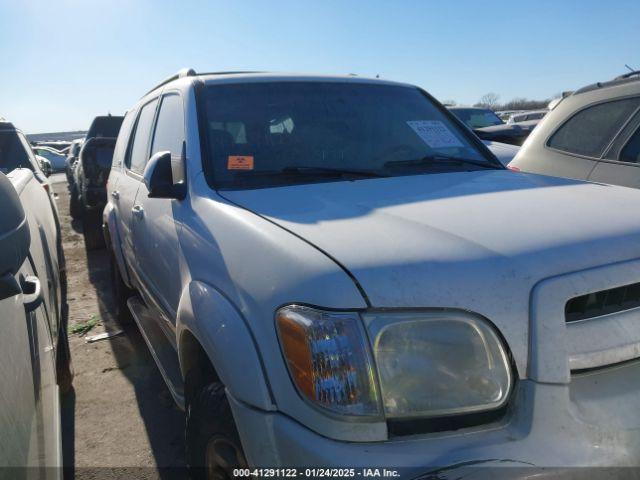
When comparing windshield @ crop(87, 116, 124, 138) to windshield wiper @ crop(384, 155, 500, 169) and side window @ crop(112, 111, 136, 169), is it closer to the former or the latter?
side window @ crop(112, 111, 136, 169)

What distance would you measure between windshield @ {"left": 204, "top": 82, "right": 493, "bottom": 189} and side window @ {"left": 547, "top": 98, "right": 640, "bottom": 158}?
1377 mm

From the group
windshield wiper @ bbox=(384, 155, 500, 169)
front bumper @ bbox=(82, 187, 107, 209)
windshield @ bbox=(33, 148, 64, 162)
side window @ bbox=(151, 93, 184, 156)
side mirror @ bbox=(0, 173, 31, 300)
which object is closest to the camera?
side mirror @ bbox=(0, 173, 31, 300)

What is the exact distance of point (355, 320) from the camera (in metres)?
1.37

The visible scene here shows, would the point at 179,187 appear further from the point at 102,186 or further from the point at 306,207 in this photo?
the point at 102,186

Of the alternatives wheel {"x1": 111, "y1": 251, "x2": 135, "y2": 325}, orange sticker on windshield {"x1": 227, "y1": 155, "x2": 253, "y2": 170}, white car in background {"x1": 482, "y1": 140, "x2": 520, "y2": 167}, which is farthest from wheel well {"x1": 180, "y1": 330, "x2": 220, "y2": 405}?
white car in background {"x1": 482, "y1": 140, "x2": 520, "y2": 167}

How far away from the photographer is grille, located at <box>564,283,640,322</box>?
1.48m

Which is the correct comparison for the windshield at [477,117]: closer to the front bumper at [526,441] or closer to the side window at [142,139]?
the side window at [142,139]

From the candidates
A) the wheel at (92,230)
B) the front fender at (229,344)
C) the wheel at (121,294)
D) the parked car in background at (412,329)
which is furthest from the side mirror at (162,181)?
the wheel at (92,230)

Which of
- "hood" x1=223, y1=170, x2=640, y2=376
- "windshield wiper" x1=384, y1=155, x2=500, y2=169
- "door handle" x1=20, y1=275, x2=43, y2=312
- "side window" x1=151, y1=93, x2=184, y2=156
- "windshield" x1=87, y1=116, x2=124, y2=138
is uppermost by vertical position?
"windshield" x1=87, y1=116, x2=124, y2=138

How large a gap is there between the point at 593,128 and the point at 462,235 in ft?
9.60

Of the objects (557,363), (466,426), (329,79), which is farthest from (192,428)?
(329,79)

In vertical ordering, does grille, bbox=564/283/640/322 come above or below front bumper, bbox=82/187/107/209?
below

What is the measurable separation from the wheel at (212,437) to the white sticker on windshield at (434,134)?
5.68 ft

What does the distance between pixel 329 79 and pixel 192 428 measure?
202cm
